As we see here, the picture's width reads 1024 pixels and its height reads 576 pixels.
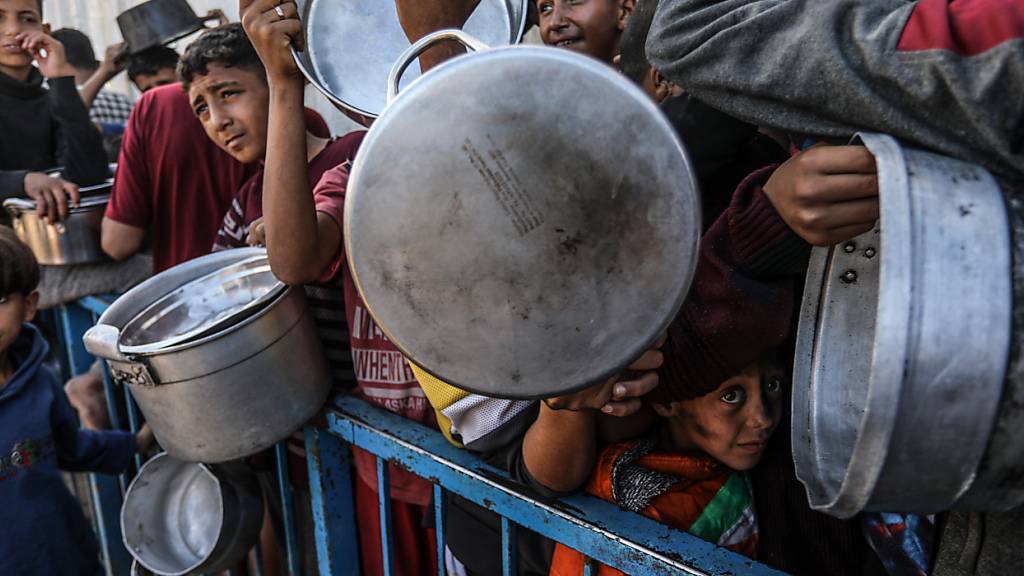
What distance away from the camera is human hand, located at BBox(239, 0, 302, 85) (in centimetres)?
117

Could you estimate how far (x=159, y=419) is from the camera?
1.60 meters

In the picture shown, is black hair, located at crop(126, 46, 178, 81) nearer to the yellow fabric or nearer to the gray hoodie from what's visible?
the yellow fabric

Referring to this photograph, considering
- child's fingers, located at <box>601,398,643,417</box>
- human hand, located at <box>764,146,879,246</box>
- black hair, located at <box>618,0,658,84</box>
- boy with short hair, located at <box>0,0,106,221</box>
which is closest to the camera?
human hand, located at <box>764,146,879,246</box>

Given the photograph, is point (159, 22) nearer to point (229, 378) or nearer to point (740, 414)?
point (229, 378)

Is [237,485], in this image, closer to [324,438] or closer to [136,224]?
[324,438]

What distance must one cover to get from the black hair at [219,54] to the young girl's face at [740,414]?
1663 mm

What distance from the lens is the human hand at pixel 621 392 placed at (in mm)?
957

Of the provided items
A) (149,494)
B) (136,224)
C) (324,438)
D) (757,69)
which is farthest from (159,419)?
(757,69)

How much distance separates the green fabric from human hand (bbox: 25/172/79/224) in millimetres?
2421

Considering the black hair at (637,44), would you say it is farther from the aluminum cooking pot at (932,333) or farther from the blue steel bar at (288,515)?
the blue steel bar at (288,515)

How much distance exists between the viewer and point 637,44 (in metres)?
1.57

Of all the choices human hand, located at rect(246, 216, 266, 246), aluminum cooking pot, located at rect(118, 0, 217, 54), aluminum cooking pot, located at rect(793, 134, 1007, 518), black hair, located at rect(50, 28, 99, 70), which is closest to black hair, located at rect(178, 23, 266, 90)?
human hand, located at rect(246, 216, 266, 246)

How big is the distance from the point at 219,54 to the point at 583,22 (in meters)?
1.07

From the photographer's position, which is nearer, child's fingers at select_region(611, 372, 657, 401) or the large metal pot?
child's fingers at select_region(611, 372, 657, 401)
